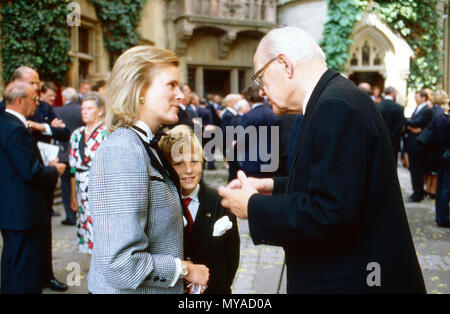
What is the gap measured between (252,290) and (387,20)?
1288 cm

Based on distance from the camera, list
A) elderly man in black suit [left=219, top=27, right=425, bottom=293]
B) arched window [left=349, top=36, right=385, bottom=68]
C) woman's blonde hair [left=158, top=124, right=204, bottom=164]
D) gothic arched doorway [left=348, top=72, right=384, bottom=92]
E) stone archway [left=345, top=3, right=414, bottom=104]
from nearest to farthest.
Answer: elderly man in black suit [left=219, top=27, right=425, bottom=293]
woman's blonde hair [left=158, top=124, right=204, bottom=164]
stone archway [left=345, top=3, right=414, bottom=104]
arched window [left=349, top=36, right=385, bottom=68]
gothic arched doorway [left=348, top=72, right=384, bottom=92]

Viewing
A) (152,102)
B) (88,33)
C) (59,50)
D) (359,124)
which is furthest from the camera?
(88,33)

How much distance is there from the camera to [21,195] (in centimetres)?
352

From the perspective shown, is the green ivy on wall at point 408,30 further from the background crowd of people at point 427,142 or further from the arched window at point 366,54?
the background crowd of people at point 427,142

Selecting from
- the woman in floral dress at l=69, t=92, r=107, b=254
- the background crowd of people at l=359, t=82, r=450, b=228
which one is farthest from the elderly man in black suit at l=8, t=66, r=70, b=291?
the background crowd of people at l=359, t=82, r=450, b=228

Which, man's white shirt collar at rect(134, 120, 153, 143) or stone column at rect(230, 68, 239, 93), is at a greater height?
stone column at rect(230, 68, 239, 93)

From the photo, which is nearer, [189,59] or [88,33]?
[88,33]

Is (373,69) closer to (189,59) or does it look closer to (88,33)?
(189,59)

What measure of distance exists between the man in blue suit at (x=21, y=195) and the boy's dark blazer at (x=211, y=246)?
5.61 feet

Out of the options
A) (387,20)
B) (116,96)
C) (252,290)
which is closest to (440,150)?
(252,290)

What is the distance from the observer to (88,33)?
1179 centimetres

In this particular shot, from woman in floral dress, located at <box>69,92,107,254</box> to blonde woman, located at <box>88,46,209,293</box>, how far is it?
2198mm

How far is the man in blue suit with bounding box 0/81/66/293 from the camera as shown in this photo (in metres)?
3.43

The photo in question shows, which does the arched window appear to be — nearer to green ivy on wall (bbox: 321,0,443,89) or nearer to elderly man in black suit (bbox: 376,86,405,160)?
green ivy on wall (bbox: 321,0,443,89)
